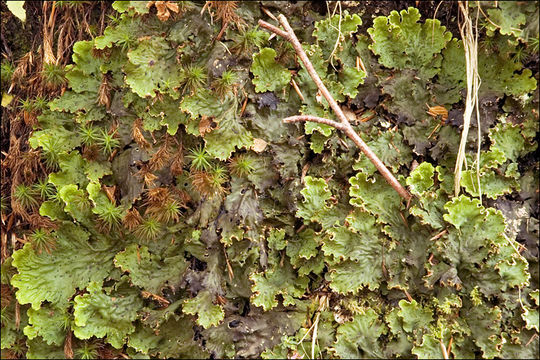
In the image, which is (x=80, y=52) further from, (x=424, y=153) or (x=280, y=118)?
(x=424, y=153)

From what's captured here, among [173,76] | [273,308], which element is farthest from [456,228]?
[173,76]

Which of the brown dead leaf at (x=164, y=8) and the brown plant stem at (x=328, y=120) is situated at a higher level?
the brown dead leaf at (x=164, y=8)

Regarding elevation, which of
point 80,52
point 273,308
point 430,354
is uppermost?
point 80,52

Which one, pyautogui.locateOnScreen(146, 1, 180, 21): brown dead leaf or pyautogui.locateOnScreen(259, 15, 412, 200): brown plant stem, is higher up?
pyautogui.locateOnScreen(146, 1, 180, 21): brown dead leaf

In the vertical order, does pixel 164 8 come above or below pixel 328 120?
above

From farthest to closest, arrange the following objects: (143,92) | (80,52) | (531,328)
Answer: (80,52)
(143,92)
(531,328)

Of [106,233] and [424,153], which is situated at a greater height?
[424,153]

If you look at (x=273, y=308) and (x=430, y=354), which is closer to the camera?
(x=430, y=354)

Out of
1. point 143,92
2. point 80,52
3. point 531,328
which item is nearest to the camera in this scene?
point 531,328
